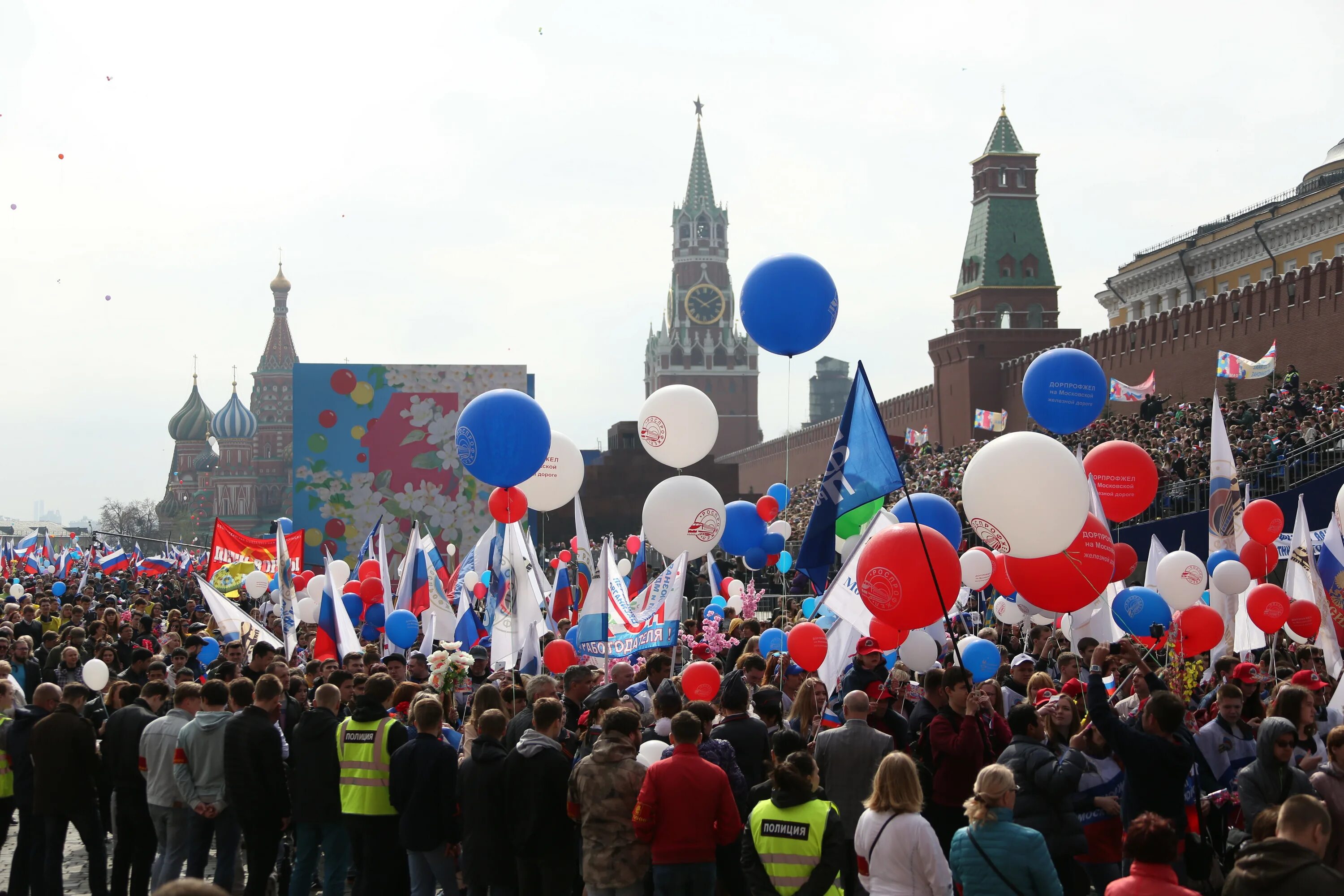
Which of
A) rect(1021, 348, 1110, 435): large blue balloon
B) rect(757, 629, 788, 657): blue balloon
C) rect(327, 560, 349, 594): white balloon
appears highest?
rect(1021, 348, 1110, 435): large blue balloon

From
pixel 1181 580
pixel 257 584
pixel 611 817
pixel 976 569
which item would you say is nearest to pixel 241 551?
pixel 257 584

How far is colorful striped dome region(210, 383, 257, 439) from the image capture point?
97.4 metres

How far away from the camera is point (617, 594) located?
11.0 meters

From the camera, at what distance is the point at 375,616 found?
565 inches

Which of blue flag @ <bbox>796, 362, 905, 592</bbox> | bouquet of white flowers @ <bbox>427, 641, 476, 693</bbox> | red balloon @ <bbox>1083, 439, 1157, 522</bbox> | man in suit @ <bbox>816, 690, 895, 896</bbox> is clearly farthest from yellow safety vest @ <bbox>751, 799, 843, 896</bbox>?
red balloon @ <bbox>1083, 439, 1157, 522</bbox>

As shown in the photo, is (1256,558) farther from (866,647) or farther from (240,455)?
(240,455)

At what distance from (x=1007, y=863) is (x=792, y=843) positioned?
0.88 m

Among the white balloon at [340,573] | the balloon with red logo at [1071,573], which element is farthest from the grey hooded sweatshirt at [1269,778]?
the white balloon at [340,573]

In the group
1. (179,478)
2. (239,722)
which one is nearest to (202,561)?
(239,722)

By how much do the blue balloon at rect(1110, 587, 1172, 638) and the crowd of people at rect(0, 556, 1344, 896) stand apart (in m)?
1.17

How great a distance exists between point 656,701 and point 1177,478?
56.6ft

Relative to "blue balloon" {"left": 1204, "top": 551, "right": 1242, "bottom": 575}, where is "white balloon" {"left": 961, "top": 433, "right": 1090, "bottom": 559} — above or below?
above

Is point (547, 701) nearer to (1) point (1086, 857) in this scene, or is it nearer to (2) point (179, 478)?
(1) point (1086, 857)

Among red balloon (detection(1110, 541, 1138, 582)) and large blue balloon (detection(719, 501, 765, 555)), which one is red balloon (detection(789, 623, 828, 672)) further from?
large blue balloon (detection(719, 501, 765, 555))
